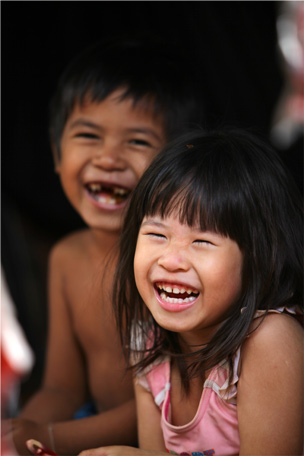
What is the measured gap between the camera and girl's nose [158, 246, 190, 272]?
111cm

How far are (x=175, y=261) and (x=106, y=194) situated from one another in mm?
562

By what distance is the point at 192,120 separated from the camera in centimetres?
165

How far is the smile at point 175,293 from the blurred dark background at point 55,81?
405 millimetres

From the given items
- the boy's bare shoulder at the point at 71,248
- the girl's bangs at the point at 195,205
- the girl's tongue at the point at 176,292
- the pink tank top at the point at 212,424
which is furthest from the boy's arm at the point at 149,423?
the boy's bare shoulder at the point at 71,248

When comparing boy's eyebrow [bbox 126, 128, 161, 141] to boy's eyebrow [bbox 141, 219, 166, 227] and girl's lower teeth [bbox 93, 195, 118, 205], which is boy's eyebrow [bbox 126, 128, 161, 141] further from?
boy's eyebrow [bbox 141, 219, 166, 227]

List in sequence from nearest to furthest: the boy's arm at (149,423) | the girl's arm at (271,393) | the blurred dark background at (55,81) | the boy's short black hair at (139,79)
Result: the girl's arm at (271,393) → the boy's arm at (149,423) → the boy's short black hair at (139,79) → the blurred dark background at (55,81)

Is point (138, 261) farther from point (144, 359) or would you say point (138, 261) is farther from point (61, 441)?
point (61, 441)

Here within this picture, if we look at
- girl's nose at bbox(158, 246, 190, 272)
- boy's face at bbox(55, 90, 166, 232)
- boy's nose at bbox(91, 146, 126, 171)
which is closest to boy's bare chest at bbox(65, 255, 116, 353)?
boy's face at bbox(55, 90, 166, 232)

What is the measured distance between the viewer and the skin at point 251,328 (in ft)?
3.64

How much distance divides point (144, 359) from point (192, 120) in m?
0.63

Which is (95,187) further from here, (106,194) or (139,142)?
(139,142)

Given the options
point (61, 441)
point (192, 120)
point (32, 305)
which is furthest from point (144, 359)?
point (32, 305)

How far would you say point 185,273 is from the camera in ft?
3.69

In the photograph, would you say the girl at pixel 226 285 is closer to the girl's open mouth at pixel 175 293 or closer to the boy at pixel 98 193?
the girl's open mouth at pixel 175 293
